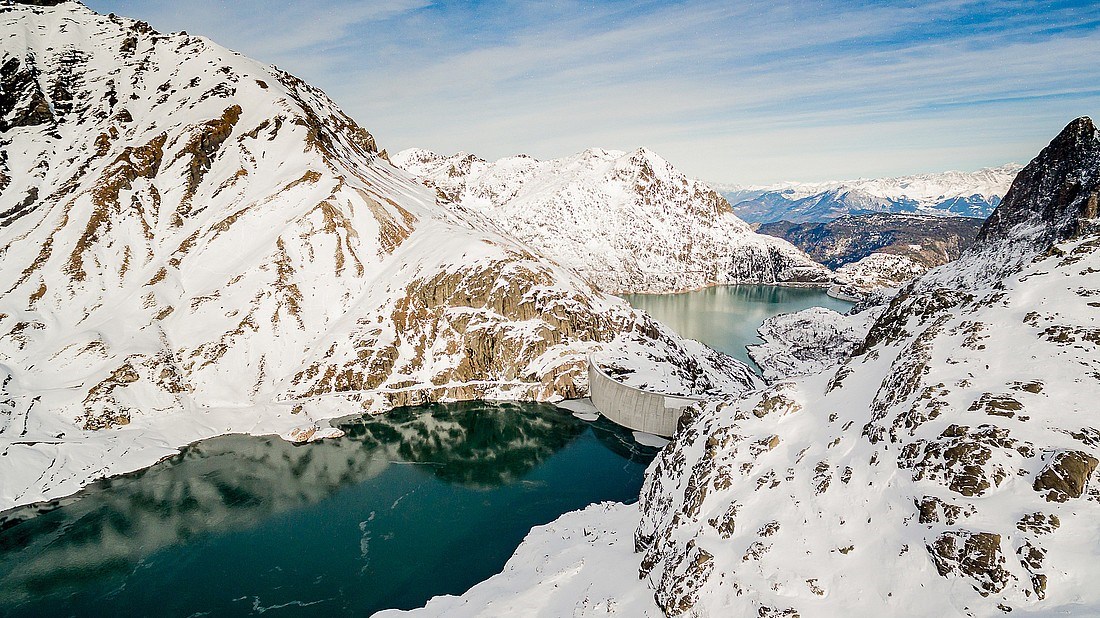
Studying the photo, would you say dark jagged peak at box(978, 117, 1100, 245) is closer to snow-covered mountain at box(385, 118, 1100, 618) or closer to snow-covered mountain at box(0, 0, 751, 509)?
snow-covered mountain at box(385, 118, 1100, 618)

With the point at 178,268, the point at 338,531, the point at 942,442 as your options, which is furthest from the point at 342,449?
the point at 942,442

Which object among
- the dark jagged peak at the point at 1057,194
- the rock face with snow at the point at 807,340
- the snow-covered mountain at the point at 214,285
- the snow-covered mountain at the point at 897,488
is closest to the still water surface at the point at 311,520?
the snow-covered mountain at the point at 214,285

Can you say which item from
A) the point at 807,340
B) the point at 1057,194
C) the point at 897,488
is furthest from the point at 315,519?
the point at 807,340

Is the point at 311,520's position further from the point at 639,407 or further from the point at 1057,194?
the point at 1057,194

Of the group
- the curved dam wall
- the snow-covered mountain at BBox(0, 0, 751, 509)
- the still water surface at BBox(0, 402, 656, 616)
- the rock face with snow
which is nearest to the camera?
the still water surface at BBox(0, 402, 656, 616)

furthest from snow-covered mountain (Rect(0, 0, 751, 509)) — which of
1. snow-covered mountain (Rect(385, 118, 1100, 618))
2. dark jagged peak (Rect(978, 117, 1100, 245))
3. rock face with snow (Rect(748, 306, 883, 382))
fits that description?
snow-covered mountain (Rect(385, 118, 1100, 618))

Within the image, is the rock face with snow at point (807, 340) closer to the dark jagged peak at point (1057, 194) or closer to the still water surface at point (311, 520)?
the dark jagged peak at point (1057, 194)
